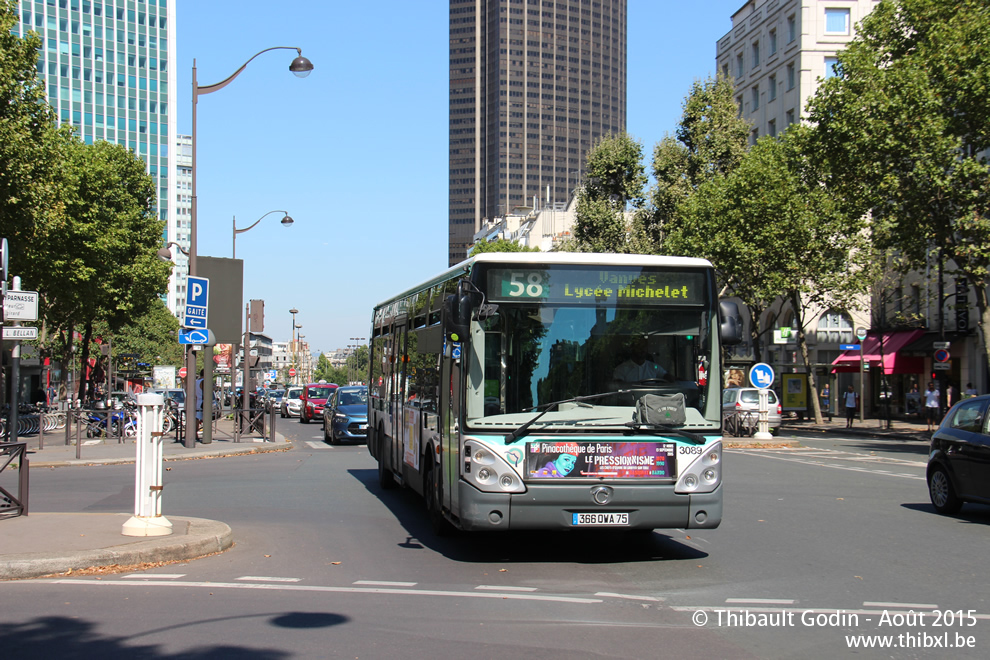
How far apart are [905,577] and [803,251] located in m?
33.7

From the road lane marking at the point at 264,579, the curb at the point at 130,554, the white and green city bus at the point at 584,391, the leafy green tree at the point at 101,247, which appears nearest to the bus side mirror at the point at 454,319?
the white and green city bus at the point at 584,391

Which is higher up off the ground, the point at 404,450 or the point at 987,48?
the point at 987,48

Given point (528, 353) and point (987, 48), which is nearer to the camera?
point (528, 353)

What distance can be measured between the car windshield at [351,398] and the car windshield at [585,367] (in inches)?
783

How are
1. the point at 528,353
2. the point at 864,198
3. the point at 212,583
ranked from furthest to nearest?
the point at 864,198, the point at 528,353, the point at 212,583

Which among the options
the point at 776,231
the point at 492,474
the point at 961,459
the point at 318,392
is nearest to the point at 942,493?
the point at 961,459

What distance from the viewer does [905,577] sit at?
825 cm

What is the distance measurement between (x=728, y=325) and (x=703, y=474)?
1.42m

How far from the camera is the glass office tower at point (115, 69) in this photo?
4562 inches

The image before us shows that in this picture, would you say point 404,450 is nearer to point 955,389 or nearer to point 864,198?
point 864,198

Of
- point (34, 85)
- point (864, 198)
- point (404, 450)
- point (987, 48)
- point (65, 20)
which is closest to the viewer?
point (404, 450)

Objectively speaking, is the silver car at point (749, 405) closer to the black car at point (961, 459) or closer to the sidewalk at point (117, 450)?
the sidewalk at point (117, 450)

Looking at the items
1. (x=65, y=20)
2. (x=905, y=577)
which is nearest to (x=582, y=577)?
(x=905, y=577)

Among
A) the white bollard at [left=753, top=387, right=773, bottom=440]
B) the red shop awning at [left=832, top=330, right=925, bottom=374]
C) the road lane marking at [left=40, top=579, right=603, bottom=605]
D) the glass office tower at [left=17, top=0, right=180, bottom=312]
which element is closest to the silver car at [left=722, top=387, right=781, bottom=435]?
the white bollard at [left=753, top=387, right=773, bottom=440]
